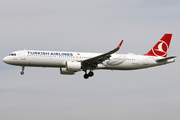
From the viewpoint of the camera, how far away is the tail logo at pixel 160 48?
174ft

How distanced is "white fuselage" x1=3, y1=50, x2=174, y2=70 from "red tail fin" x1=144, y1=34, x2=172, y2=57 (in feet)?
12.8

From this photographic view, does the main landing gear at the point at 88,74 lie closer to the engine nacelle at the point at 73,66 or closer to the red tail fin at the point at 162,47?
the engine nacelle at the point at 73,66

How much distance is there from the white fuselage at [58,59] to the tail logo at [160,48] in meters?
4.35

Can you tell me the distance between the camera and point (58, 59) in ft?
151

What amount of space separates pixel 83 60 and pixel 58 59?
133 inches

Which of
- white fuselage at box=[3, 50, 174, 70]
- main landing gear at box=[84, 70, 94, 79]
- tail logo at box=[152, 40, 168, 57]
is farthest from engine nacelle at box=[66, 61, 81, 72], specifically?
tail logo at box=[152, 40, 168, 57]

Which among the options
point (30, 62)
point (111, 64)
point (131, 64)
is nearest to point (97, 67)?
point (111, 64)

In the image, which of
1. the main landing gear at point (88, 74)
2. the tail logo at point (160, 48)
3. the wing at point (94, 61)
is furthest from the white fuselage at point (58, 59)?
the tail logo at point (160, 48)

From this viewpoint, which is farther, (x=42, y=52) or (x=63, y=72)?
(x=63, y=72)

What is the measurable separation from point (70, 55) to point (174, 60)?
50.4 ft

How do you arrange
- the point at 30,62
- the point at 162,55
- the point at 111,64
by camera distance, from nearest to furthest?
the point at 30,62 → the point at 111,64 → the point at 162,55

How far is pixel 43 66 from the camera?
4609 centimetres

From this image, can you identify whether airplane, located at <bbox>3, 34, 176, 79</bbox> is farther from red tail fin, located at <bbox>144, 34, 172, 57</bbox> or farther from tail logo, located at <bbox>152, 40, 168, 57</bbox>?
tail logo, located at <bbox>152, 40, 168, 57</bbox>

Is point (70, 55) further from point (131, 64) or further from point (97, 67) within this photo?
point (131, 64)
